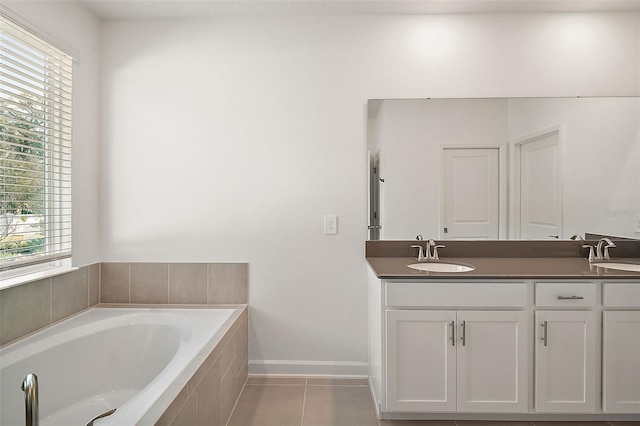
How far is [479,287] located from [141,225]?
2.15 metres

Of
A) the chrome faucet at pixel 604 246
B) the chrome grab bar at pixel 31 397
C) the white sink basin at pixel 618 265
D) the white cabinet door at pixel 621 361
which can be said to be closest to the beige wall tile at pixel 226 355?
the chrome grab bar at pixel 31 397

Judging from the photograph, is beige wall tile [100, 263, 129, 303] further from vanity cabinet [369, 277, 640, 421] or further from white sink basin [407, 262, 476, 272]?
white sink basin [407, 262, 476, 272]

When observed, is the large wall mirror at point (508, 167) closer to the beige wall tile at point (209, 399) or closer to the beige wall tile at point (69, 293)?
the beige wall tile at point (209, 399)

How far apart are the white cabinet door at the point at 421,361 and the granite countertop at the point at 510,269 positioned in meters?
0.20

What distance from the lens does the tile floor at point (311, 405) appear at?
6.07 feet

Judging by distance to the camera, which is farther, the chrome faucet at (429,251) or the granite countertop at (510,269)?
the chrome faucet at (429,251)

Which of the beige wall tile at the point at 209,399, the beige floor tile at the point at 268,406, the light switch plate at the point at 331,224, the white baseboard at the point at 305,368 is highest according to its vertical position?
the light switch plate at the point at 331,224

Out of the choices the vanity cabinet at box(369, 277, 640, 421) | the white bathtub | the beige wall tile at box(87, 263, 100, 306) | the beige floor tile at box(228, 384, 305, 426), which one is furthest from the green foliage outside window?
the vanity cabinet at box(369, 277, 640, 421)

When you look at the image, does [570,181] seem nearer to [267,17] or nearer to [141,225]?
[267,17]

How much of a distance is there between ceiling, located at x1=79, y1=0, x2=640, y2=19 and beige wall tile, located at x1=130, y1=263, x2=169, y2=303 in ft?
5.52

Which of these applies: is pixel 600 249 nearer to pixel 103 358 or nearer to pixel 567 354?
pixel 567 354

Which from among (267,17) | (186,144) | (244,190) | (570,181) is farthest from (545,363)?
(267,17)

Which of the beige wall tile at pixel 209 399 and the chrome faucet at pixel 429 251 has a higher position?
the chrome faucet at pixel 429 251

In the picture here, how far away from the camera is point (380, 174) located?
2.33 m
